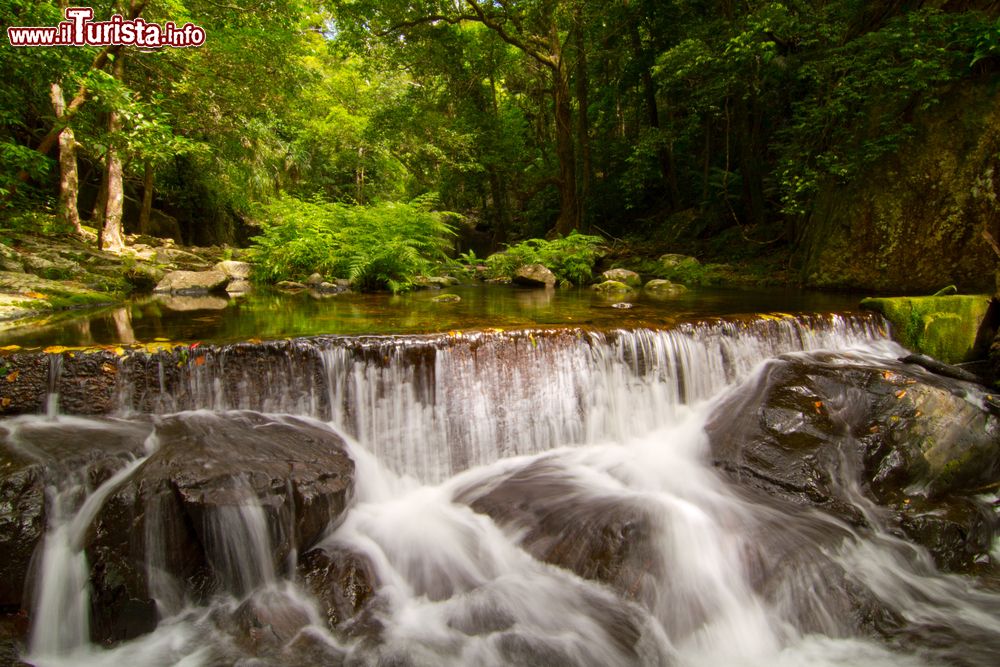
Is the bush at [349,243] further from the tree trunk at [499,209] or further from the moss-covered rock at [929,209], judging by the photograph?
the tree trunk at [499,209]

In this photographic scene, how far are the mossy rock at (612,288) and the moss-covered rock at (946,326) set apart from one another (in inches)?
182

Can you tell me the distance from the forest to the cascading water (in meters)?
5.00

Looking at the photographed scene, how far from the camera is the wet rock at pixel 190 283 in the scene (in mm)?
9141

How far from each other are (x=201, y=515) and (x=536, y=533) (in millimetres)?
2113

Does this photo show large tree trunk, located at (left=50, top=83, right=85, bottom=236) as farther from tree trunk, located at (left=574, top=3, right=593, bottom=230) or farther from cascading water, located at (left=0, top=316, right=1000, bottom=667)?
tree trunk, located at (left=574, top=3, right=593, bottom=230)

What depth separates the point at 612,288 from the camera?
9844mm

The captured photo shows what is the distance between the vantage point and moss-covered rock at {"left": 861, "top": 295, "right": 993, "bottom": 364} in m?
5.32

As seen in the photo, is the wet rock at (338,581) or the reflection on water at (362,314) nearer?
the wet rock at (338,581)

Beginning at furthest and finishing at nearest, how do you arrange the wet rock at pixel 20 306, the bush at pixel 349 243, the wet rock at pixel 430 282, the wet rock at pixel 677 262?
1. the wet rock at pixel 677 262
2. the wet rock at pixel 430 282
3. the bush at pixel 349 243
4. the wet rock at pixel 20 306

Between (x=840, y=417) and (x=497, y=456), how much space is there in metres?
2.94

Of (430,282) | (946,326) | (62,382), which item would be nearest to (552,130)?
(430,282)

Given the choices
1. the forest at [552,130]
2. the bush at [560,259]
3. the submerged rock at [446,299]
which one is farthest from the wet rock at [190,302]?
the bush at [560,259]

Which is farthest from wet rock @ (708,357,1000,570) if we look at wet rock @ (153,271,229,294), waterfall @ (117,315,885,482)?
wet rock @ (153,271,229,294)

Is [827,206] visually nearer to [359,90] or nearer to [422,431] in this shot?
[422,431]
